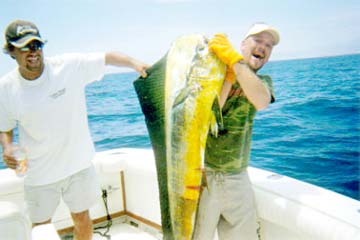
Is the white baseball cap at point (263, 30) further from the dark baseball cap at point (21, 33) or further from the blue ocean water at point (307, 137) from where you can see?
the blue ocean water at point (307, 137)

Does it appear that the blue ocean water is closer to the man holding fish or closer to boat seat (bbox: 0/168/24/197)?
the man holding fish

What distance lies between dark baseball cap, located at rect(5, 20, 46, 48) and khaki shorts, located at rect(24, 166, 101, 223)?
982mm

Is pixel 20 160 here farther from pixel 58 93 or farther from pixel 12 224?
pixel 12 224

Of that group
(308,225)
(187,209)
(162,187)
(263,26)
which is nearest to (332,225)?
(308,225)

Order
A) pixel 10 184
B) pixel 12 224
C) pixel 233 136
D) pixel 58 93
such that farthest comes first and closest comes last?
1. pixel 10 184
2. pixel 58 93
3. pixel 233 136
4. pixel 12 224

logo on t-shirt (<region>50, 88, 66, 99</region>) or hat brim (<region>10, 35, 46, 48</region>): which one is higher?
hat brim (<region>10, 35, 46, 48</region>)

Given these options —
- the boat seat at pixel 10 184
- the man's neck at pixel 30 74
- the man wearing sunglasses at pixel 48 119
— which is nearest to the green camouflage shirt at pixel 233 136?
the man wearing sunglasses at pixel 48 119

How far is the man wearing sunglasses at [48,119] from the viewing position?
2.38 m

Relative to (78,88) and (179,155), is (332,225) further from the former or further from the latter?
(78,88)

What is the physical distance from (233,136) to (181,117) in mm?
468

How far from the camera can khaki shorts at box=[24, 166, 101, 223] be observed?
2512 mm

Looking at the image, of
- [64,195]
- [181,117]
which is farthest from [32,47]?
[181,117]

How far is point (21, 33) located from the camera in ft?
7.73

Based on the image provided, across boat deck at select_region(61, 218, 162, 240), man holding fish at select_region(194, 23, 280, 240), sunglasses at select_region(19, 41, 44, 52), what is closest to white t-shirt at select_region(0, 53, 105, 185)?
sunglasses at select_region(19, 41, 44, 52)
